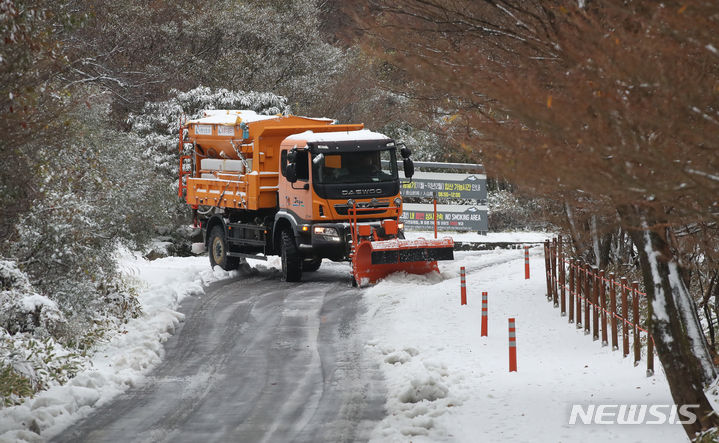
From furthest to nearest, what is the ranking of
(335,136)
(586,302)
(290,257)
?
1. (290,257)
2. (335,136)
3. (586,302)

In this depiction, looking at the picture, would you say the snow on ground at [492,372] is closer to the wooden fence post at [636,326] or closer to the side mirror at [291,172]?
the wooden fence post at [636,326]

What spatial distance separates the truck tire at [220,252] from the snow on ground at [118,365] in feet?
4.19

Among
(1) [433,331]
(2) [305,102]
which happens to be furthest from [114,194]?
(2) [305,102]

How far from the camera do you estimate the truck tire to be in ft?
75.2

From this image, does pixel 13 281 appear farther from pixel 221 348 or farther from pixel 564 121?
pixel 564 121

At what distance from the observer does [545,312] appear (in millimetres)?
16188

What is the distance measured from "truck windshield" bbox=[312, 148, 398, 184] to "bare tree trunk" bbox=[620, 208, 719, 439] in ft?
39.2

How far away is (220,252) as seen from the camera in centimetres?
2327

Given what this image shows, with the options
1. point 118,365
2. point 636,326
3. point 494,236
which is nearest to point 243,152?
point 118,365

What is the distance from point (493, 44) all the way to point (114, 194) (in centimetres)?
1101

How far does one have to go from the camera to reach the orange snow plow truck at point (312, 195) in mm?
19656

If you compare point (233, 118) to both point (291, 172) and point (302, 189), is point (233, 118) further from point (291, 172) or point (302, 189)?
point (302, 189)

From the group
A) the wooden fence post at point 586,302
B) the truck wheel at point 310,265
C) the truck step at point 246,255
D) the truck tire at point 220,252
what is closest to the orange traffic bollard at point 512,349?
the wooden fence post at point 586,302

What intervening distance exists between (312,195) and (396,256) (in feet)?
7.64
